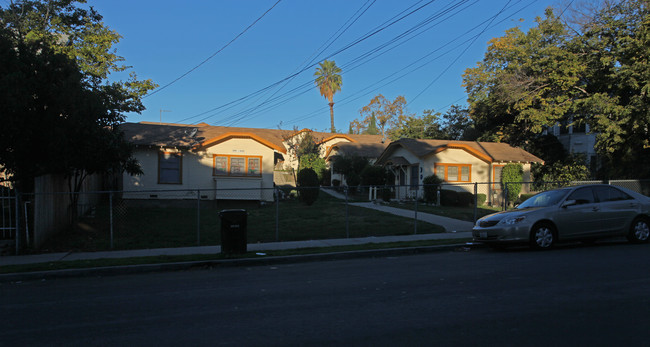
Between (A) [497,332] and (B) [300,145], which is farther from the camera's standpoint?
(B) [300,145]

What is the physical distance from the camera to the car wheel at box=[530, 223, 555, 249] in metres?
10.2

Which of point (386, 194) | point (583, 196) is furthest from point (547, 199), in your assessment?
point (386, 194)

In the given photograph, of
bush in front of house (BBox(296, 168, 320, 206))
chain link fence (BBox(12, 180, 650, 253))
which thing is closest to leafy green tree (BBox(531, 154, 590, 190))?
chain link fence (BBox(12, 180, 650, 253))

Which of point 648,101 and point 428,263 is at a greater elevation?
point 648,101

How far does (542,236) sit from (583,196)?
1.64 metres

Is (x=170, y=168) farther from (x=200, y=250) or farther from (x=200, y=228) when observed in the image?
(x=200, y=250)

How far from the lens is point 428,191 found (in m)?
24.7

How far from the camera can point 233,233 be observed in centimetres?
1036

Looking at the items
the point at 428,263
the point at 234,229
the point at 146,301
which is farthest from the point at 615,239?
the point at 146,301

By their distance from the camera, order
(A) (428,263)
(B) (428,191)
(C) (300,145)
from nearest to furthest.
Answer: (A) (428,263) < (B) (428,191) < (C) (300,145)

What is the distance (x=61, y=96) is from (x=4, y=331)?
291 inches

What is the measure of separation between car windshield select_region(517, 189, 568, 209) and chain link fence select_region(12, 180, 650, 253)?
105 inches

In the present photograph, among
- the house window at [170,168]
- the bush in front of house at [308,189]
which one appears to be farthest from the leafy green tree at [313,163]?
the house window at [170,168]

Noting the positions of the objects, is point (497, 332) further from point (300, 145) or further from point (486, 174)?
point (300, 145)
